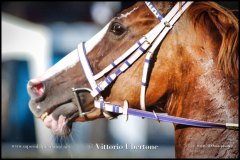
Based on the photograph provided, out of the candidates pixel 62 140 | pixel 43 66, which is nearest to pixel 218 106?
pixel 62 140

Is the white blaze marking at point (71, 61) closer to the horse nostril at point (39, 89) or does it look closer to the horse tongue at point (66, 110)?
the horse nostril at point (39, 89)

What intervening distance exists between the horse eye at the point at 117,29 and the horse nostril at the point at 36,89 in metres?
0.42

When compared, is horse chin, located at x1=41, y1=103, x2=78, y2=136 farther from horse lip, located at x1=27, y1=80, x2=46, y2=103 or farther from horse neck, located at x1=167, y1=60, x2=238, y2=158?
horse neck, located at x1=167, y1=60, x2=238, y2=158

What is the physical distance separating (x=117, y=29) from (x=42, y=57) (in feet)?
6.03

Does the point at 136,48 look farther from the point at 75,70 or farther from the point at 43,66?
the point at 43,66

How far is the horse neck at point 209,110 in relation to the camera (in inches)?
68.8

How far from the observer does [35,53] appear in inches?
144

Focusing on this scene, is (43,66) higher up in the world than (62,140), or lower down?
higher up

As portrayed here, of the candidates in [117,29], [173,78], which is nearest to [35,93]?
[117,29]

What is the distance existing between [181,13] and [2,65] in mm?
2334

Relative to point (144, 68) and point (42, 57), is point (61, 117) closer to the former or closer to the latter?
point (144, 68)

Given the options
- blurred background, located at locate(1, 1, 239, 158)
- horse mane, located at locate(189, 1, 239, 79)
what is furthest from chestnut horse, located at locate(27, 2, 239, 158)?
blurred background, located at locate(1, 1, 239, 158)

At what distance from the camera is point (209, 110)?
1780mm

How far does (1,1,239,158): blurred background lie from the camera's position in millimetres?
3525
